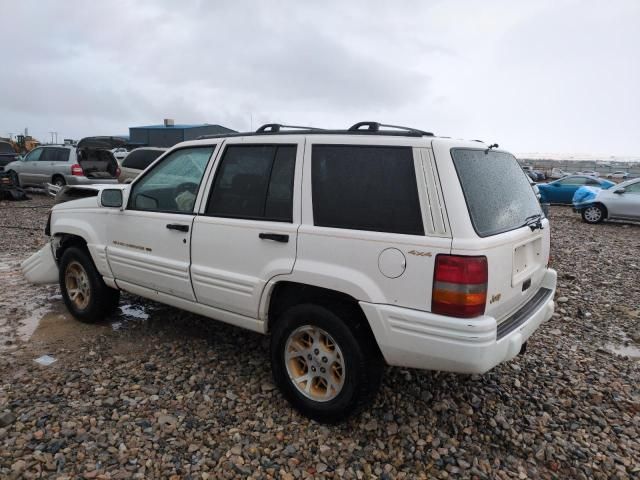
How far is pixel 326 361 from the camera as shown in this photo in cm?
286

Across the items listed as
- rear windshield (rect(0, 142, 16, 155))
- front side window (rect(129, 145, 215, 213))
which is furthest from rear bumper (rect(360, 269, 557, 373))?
rear windshield (rect(0, 142, 16, 155))

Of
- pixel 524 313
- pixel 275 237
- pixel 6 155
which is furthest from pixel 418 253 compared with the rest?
pixel 6 155

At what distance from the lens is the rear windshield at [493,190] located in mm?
2523

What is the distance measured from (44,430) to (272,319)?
5.14 ft

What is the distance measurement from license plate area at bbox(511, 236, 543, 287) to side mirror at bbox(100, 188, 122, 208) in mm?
3237

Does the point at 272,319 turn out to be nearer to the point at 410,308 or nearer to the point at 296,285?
the point at 296,285

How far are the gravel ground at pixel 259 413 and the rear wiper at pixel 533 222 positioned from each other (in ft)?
4.25

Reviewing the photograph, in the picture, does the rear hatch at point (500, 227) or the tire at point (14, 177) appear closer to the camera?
the rear hatch at point (500, 227)

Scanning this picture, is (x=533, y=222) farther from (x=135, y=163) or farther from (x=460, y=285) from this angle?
(x=135, y=163)

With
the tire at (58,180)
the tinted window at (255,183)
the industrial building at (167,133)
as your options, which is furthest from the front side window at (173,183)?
the industrial building at (167,133)

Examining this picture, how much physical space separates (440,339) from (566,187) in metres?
18.0

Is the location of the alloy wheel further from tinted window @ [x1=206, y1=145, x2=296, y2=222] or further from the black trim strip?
the black trim strip

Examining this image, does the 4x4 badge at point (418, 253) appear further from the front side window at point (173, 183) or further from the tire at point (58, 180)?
the tire at point (58, 180)

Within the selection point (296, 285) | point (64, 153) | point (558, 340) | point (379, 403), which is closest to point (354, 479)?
point (379, 403)
